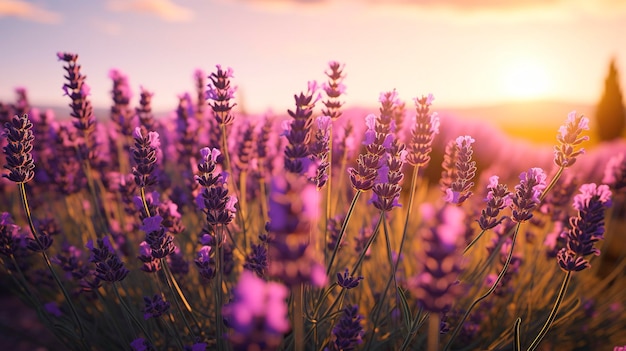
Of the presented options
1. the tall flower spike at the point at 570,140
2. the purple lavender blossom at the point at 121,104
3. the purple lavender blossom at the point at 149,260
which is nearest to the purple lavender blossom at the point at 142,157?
the purple lavender blossom at the point at 149,260

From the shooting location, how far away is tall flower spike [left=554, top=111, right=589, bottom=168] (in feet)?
5.70

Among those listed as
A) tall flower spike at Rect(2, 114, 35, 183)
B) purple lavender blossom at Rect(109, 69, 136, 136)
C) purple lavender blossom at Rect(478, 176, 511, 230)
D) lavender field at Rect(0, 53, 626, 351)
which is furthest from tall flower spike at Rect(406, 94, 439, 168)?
purple lavender blossom at Rect(109, 69, 136, 136)

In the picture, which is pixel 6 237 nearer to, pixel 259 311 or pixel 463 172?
pixel 259 311

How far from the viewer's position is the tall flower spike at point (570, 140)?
1.74 meters

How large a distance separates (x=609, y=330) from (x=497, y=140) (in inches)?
265

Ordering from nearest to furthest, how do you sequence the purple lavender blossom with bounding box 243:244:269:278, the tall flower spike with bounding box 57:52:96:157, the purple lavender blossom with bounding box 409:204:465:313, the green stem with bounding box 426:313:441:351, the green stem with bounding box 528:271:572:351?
the purple lavender blossom with bounding box 409:204:465:313 < the green stem with bounding box 426:313:441:351 < the green stem with bounding box 528:271:572:351 < the purple lavender blossom with bounding box 243:244:269:278 < the tall flower spike with bounding box 57:52:96:157

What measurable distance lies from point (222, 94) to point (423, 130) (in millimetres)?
828

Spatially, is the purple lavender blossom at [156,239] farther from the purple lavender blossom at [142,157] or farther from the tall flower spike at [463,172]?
the tall flower spike at [463,172]

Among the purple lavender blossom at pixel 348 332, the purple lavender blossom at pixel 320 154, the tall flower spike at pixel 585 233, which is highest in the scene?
the purple lavender blossom at pixel 320 154

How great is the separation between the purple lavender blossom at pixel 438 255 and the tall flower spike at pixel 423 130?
827 mm

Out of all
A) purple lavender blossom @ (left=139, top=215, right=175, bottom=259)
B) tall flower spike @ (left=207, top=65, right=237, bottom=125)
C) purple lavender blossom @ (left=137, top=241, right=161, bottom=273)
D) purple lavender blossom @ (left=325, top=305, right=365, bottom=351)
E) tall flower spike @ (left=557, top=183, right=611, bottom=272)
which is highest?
tall flower spike @ (left=207, top=65, right=237, bottom=125)

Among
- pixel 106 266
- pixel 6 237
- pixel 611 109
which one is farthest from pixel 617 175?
pixel 611 109

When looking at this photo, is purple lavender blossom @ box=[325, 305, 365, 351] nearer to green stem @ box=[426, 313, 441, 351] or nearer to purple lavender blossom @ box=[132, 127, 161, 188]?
green stem @ box=[426, 313, 441, 351]

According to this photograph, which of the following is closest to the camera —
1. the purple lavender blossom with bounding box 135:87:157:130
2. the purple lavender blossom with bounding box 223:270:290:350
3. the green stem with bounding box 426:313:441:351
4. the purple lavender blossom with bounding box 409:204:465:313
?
the purple lavender blossom with bounding box 223:270:290:350
